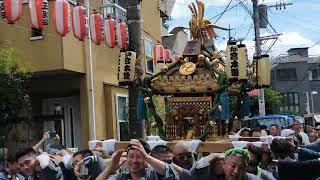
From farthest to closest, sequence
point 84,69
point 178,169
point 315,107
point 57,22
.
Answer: point 315,107 < point 84,69 < point 57,22 < point 178,169

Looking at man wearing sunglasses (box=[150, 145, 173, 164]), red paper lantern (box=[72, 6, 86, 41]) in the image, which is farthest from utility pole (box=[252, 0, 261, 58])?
man wearing sunglasses (box=[150, 145, 173, 164])

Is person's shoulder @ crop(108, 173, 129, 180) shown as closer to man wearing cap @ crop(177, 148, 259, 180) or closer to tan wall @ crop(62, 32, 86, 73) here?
man wearing cap @ crop(177, 148, 259, 180)

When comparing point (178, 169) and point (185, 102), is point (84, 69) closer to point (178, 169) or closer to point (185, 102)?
point (185, 102)

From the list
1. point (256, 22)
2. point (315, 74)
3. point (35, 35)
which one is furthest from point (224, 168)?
point (315, 74)

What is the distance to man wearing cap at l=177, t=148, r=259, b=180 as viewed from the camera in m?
4.43

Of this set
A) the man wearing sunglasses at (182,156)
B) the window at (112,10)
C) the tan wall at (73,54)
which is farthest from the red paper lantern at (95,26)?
the man wearing sunglasses at (182,156)

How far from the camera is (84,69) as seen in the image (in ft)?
54.4

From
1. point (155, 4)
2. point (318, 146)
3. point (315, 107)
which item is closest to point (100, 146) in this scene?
point (318, 146)

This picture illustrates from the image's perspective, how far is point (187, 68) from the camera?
11367 millimetres

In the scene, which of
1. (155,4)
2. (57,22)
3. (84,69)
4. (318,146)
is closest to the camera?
(318,146)

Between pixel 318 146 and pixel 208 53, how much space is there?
166 inches

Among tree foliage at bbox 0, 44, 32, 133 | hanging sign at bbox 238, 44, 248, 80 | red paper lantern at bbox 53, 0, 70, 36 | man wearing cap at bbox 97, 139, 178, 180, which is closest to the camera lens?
man wearing cap at bbox 97, 139, 178, 180

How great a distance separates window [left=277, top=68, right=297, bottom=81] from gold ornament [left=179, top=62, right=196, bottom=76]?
48395mm

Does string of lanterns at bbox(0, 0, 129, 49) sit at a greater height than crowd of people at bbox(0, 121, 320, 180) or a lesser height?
greater
